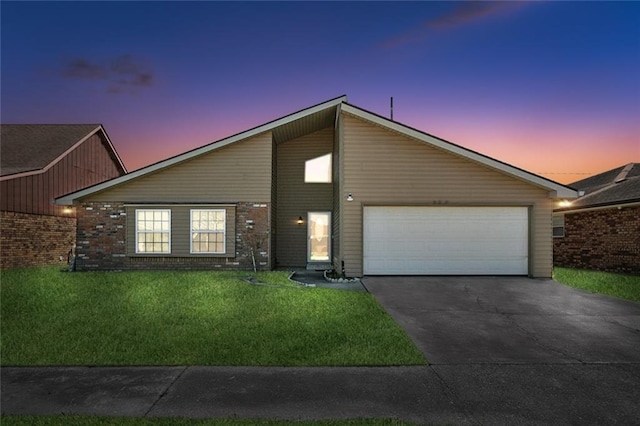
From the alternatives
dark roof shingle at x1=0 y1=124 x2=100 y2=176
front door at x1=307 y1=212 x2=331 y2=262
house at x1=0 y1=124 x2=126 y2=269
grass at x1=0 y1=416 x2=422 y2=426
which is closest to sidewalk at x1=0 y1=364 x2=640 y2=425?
grass at x1=0 y1=416 x2=422 y2=426

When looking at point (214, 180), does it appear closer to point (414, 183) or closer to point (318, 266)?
point (318, 266)

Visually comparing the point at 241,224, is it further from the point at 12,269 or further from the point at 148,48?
the point at 12,269

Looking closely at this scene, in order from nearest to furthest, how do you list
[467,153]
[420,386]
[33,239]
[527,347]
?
[420,386]
[527,347]
[467,153]
[33,239]

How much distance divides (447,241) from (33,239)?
770 inches

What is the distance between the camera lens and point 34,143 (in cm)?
2088

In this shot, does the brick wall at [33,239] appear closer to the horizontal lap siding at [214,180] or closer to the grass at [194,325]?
the horizontal lap siding at [214,180]

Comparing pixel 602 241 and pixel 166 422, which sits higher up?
pixel 602 241

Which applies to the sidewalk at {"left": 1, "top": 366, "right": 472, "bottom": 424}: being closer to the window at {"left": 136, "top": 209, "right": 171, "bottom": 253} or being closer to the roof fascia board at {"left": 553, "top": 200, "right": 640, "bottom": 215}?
the window at {"left": 136, "top": 209, "right": 171, "bottom": 253}

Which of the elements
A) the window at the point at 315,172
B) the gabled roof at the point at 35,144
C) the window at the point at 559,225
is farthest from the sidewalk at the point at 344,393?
the gabled roof at the point at 35,144

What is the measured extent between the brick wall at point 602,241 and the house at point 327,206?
4.55m

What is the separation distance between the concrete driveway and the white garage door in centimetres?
177

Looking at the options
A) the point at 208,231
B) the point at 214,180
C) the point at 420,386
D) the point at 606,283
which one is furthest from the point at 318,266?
the point at 420,386

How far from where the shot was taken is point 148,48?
1667cm

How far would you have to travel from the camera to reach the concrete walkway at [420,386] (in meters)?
3.90
